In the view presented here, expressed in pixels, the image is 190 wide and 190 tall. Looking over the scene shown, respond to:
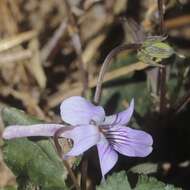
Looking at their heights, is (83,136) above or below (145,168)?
above

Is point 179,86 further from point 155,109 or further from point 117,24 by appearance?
point 117,24

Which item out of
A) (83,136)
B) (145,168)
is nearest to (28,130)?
(83,136)

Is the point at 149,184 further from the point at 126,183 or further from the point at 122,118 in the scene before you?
the point at 122,118

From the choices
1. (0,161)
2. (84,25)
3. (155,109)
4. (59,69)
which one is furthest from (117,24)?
(0,161)

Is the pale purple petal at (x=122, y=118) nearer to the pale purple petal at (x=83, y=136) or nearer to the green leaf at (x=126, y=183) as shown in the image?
the pale purple petal at (x=83, y=136)

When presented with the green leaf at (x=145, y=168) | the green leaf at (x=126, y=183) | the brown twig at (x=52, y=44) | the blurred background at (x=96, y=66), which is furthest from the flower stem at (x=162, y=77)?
the brown twig at (x=52, y=44)

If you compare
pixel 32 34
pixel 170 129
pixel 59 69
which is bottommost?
pixel 170 129
